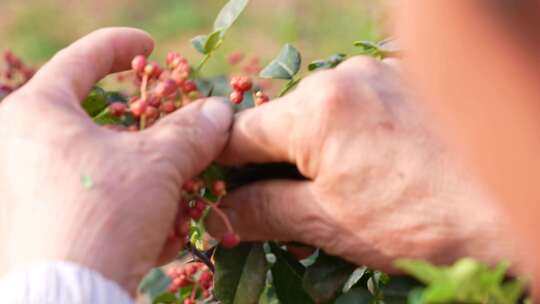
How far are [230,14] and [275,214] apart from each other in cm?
33

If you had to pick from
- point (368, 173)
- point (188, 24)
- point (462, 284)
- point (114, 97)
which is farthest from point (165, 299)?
point (188, 24)

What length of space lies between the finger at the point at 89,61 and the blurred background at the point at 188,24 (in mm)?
3182

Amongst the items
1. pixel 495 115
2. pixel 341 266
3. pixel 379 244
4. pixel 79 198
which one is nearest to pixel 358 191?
pixel 379 244

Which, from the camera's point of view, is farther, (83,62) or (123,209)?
(83,62)

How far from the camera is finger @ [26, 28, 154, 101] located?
114 cm

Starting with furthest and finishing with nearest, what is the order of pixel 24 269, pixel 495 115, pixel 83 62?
pixel 83 62 → pixel 24 269 → pixel 495 115

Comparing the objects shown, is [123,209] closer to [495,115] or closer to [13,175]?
[13,175]

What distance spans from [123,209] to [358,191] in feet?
0.81

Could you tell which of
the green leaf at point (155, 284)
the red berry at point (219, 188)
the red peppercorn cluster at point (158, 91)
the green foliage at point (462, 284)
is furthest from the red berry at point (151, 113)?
the green leaf at point (155, 284)

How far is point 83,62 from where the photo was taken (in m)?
1.18

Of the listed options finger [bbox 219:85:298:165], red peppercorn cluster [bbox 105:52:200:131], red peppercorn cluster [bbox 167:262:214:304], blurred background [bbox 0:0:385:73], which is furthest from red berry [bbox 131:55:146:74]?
blurred background [bbox 0:0:385:73]

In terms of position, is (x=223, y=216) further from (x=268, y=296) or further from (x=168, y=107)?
(x=268, y=296)

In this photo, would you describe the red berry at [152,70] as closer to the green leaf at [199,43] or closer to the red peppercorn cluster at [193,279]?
the green leaf at [199,43]

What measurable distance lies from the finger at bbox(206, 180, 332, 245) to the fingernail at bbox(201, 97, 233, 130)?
9 cm
